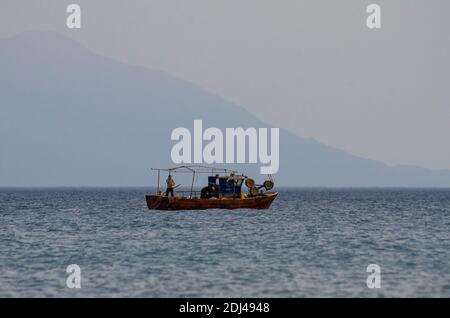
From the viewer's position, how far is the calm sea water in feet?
104

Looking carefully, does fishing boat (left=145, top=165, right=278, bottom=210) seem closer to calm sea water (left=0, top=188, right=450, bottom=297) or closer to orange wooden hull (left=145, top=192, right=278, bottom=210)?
orange wooden hull (left=145, top=192, right=278, bottom=210)

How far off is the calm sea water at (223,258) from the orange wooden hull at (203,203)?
7350 millimetres

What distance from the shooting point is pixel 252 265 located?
37812 mm

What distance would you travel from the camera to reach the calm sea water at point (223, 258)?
31.5 metres

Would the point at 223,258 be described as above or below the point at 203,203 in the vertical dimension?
below

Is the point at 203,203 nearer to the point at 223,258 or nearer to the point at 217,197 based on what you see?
the point at 217,197

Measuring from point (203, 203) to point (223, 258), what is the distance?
33.4m

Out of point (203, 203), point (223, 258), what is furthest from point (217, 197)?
point (223, 258)

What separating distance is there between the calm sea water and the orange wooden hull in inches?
289

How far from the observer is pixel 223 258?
133ft

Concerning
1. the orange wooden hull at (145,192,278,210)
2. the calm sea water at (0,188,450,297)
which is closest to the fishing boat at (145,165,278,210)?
the orange wooden hull at (145,192,278,210)

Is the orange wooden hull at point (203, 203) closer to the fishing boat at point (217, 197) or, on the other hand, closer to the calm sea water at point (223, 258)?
the fishing boat at point (217, 197)

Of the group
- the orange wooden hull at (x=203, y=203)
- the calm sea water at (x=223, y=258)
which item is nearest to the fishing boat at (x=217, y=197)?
the orange wooden hull at (x=203, y=203)
